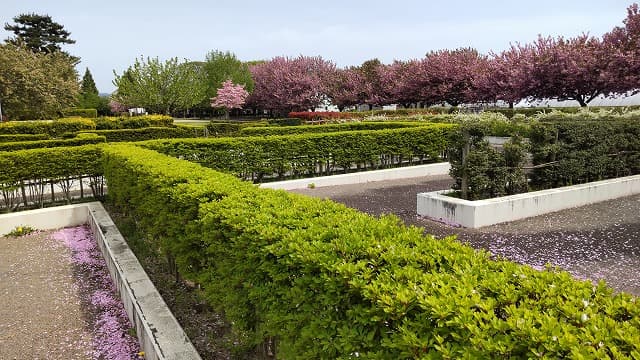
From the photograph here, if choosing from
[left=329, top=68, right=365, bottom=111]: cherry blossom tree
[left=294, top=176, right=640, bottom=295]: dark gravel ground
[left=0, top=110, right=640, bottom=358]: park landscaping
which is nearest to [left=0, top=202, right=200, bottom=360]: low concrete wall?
[left=0, top=110, right=640, bottom=358]: park landscaping

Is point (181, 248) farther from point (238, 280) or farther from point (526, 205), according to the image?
point (526, 205)

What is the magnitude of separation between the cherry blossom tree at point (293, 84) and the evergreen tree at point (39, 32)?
32.4m

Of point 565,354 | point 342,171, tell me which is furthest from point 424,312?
point 342,171

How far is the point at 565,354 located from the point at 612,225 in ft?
23.5

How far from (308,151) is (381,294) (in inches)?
399

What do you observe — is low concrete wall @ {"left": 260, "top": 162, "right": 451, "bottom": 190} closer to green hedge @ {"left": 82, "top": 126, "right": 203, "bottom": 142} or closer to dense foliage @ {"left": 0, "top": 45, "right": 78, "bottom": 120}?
green hedge @ {"left": 82, "top": 126, "right": 203, "bottom": 142}

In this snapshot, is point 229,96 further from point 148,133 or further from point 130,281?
point 130,281

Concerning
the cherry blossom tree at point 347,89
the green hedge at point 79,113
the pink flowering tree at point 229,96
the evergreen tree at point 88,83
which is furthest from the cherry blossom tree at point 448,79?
the evergreen tree at point 88,83

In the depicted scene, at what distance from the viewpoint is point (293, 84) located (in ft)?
159

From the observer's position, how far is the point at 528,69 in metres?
31.2

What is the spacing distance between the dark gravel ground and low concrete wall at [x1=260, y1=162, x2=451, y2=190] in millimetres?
1430

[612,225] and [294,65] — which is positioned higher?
[294,65]

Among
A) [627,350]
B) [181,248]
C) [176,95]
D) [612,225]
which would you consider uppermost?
[176,95]

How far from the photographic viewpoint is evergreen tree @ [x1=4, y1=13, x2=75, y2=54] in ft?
209
